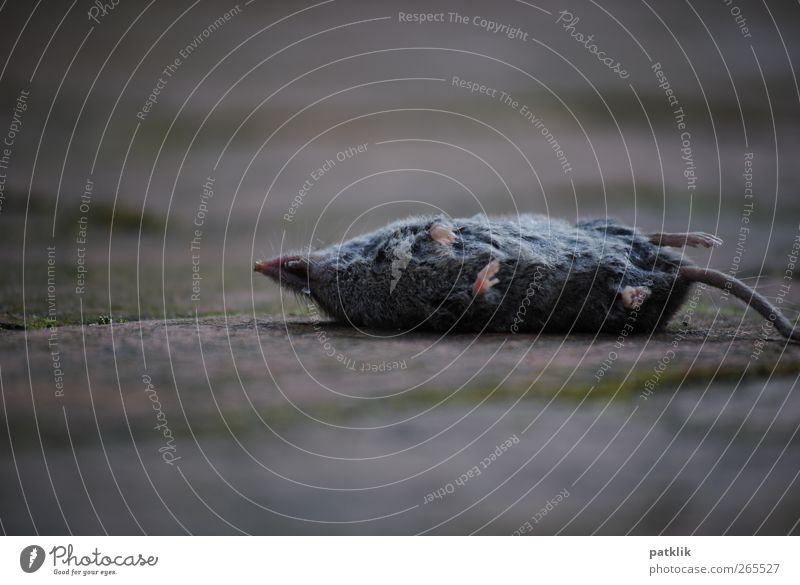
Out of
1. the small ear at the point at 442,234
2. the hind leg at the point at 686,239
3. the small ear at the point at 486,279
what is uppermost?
the small ear at the point at 442,234

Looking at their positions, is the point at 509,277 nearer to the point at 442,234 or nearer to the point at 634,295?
the point at 442,234

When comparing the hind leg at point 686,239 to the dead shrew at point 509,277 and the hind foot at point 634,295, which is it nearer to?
the dead shrew at point 509,277

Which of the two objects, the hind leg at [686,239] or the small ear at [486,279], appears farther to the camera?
the hind leg at [686,239]

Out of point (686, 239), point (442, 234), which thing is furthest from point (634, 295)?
point (442, 234)

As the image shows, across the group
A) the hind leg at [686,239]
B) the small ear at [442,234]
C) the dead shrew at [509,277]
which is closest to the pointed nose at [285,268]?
the dead shrew at [509,277]

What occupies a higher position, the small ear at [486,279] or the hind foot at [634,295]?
the small ear at [486,279]

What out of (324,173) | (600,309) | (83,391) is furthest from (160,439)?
(324,173)
